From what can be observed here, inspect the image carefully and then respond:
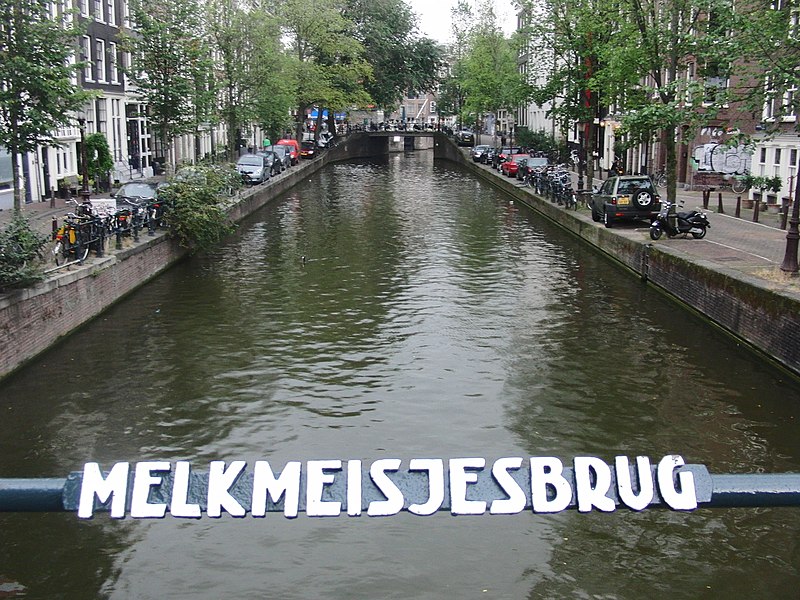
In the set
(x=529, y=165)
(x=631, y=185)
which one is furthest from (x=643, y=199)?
(x=529, y=165)

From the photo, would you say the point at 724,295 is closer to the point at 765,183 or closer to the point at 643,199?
the point at 643,199

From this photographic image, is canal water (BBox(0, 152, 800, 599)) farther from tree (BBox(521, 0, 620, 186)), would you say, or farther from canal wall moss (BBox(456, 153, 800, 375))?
tree (BBox(521, 0, 620, 186))

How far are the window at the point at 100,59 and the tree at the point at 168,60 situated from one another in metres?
6.86

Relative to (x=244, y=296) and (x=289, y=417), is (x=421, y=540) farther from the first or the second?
(x=244, y=296)

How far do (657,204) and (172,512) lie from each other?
27.3 metres

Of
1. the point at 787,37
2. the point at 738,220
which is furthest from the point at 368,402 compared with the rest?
the point at 738,220

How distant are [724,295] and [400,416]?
28.2ft

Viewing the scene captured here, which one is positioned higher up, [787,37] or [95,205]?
[787,37]

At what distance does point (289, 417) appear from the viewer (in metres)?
13.4

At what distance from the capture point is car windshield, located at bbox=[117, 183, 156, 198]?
1176 inches

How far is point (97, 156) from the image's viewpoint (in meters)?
40.4

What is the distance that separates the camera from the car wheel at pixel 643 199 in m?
28.9

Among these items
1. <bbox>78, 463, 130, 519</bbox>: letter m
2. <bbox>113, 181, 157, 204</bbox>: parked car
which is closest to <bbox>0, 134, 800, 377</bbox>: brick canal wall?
<bbox>113, 181, 157, 204</bbox>: parked car

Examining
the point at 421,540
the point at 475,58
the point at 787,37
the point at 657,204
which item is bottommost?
the point at 421,540
